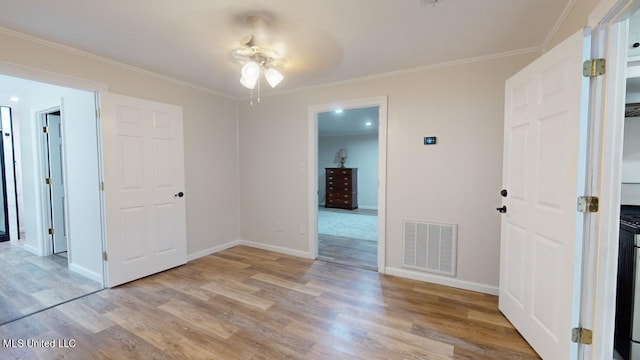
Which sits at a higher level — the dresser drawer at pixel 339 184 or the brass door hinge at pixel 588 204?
the brass door hinge at pixel 588 204

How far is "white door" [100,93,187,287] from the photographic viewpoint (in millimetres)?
2799

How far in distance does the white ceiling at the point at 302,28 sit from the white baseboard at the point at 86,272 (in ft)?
Answer: 7.64

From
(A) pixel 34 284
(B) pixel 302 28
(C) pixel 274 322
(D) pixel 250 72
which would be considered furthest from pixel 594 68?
(A) pixel 34 284

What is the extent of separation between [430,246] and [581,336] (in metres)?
1.48

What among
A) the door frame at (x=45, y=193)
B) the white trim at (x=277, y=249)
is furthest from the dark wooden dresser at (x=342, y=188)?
the door frame at (x=45, y=193)

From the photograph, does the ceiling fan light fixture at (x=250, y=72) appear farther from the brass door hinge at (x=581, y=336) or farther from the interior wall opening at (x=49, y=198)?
the brass door hinge at (x=581, y=336)

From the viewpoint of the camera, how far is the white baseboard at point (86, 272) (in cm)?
297

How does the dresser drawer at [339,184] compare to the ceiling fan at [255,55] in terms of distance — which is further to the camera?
the dresser drawer at [339,184]

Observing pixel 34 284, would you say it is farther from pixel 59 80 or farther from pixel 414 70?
pixel 414 70

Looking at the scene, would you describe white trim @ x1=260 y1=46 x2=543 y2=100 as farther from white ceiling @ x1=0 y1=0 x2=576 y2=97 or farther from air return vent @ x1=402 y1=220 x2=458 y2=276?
air return vent @ x1=402 y1=220 x2=458 y2=276

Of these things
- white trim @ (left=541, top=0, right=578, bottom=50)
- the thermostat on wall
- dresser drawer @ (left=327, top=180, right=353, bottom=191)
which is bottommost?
dresser drawer @ (left=327, top=180, right=353, bottom=191)

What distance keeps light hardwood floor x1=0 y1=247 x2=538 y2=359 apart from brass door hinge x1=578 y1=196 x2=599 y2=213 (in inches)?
42.5

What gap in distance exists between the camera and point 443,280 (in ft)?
9.54

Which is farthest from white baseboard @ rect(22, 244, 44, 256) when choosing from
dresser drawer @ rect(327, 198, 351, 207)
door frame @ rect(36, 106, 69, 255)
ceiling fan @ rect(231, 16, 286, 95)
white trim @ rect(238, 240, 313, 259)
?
dresser drawer @ rect(327, 198, 351, 207)
